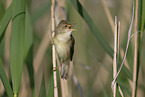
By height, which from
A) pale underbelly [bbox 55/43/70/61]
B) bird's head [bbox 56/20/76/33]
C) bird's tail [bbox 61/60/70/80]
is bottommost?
bird's tail [bbox 61/60/70/80]

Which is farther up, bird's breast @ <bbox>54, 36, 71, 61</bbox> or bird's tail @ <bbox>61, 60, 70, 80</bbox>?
bird's breast @ <bbox>54, 36, 71, 61</bbox>

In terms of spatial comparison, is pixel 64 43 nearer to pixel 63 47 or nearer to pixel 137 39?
pixel 63 47

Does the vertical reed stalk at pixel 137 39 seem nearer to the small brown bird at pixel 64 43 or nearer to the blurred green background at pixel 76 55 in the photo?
the blurred green background at pixel 76 55

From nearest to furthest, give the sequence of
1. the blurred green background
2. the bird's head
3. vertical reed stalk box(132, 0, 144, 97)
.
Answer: vertical reed stalk box(132, 0, 144, 97), the bird's head, the blurred green background

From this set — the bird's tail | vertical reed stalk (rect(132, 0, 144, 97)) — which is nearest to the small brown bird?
the bird's tail

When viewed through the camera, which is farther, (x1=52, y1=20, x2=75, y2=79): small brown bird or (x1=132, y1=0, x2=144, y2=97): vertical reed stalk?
(x1=52, y1=20, x2=75, y2=79): small brown bird

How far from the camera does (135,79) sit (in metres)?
1.39

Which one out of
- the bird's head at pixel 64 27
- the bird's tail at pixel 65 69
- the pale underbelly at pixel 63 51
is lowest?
the bird's tail at pixel 65 69

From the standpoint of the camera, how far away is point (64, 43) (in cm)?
189

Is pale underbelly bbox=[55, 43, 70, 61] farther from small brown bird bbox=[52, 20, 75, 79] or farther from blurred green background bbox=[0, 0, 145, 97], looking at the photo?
blurred green background bbox=[0, 0, 145, 97]

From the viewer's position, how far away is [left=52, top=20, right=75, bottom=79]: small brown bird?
1.83 m

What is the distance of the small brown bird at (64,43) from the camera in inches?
72.0

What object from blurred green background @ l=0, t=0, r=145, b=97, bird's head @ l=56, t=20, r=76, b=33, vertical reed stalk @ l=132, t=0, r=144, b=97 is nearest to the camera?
vertical reed stalk @ l=132, t=0, r=144, b=97

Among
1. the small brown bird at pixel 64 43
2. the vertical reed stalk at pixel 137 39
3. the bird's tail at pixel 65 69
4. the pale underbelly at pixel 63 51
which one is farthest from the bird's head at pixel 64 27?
the vertical reed stalk at pixel 137 39
